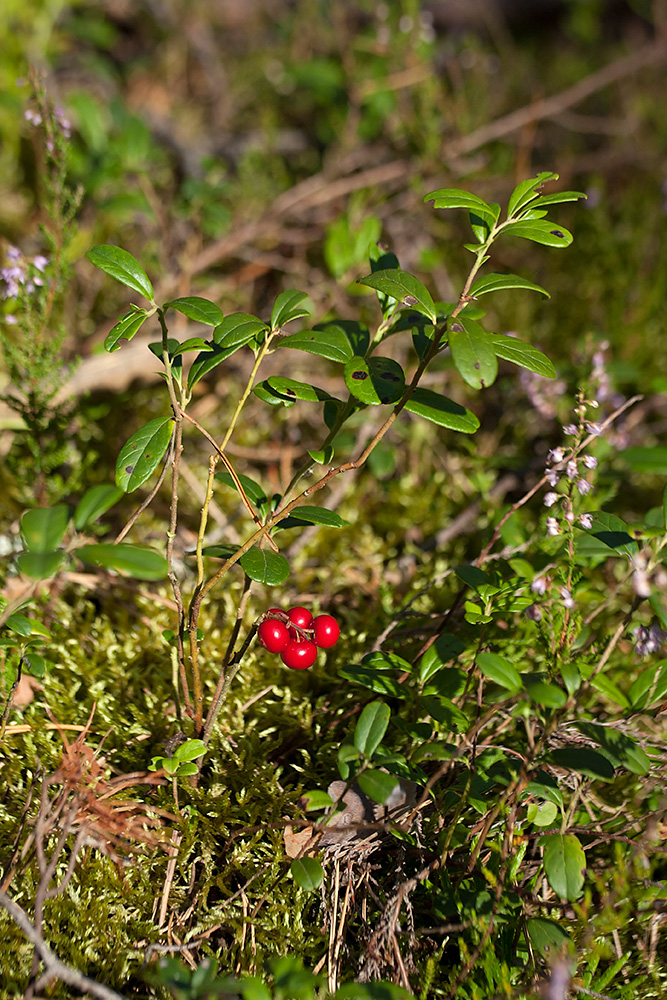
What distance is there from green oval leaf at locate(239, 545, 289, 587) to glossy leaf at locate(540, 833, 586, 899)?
34.1 inches

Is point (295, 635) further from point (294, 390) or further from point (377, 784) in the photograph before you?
point (294, 390)

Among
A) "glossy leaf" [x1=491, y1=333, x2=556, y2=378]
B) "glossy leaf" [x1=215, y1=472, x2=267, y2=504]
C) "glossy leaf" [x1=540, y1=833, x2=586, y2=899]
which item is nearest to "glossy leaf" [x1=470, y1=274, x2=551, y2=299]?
"glossy leaf" [x1=491, y1=333, x2=556, y2=378]

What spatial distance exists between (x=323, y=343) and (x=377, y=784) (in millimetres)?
1044

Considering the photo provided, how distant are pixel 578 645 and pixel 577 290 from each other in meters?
2.52

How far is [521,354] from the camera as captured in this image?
1.64 m

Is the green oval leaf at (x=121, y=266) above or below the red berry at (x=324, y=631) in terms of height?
above

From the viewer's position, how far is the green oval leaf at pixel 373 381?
62.9 inches

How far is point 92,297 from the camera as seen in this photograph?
138 inches

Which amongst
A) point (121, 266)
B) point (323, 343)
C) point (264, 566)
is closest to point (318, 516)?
point (264, 566)

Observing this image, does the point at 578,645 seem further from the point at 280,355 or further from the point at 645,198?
the point at 645,198

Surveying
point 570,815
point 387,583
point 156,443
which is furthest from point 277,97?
point 570,815

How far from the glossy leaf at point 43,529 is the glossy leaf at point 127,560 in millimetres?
48

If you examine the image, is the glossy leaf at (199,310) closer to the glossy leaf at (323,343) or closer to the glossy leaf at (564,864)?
the glossy leaf at (323,343)

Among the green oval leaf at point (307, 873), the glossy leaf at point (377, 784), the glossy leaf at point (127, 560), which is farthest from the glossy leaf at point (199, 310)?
the green oval leaf at point (307, 873)
